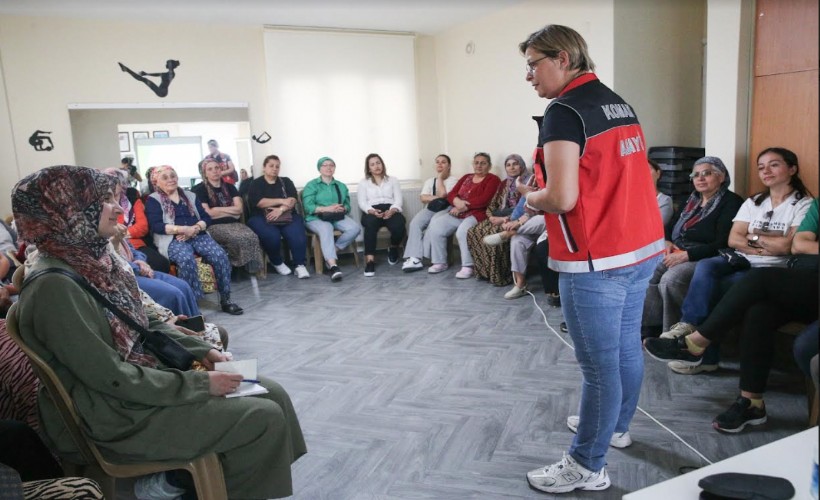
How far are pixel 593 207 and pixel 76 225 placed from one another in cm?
140

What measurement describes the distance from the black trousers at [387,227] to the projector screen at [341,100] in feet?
3.06

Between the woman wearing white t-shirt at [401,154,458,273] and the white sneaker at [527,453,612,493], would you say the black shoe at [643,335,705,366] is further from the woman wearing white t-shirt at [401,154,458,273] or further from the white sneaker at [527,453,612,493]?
the woman wearing white t-shirt at [401,154,458,273]

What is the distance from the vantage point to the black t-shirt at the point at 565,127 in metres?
1.58

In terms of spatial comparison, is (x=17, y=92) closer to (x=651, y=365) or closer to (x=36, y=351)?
(x=36, y=351)

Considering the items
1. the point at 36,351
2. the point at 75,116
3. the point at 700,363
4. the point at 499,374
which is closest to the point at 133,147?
the point at 75,116

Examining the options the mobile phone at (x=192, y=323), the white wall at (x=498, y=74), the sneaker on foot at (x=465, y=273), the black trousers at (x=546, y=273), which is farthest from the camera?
the sneaker on foot at (x=465, y=273)

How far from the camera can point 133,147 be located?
19.7 feet

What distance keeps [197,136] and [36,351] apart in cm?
520

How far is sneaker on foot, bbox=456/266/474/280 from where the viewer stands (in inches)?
210

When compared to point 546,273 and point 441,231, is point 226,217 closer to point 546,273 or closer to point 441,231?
point 441,231

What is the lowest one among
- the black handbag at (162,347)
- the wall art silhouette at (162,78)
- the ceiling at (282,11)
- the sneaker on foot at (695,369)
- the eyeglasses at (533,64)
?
the sneaker on foot at (695,369)

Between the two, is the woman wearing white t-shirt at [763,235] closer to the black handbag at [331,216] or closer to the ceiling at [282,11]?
the ceiling at [282,11]

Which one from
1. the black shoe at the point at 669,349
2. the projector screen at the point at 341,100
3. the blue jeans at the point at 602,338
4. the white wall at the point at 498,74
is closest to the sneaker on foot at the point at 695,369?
the black shoe at the point at 669,349

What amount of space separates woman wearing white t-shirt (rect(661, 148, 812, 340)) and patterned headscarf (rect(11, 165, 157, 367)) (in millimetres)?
2486
